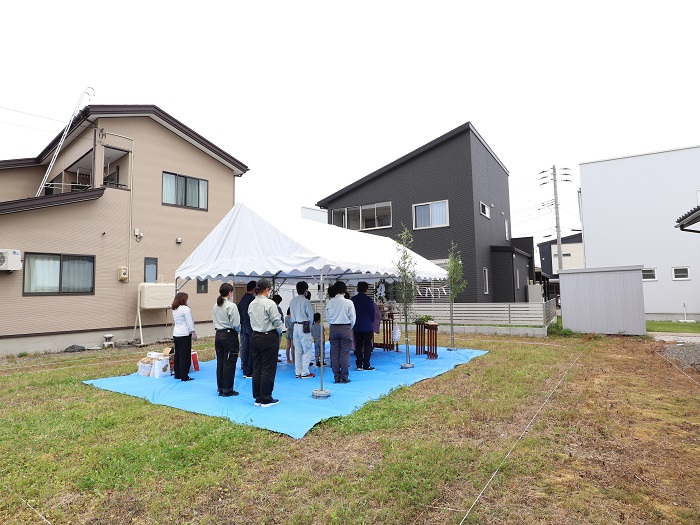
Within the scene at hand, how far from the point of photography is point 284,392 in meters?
6.48

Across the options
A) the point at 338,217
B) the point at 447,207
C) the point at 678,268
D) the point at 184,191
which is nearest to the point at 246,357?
the point at 184,191

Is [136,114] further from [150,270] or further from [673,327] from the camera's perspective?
[673,327]

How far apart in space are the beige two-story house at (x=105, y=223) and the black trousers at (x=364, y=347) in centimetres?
767

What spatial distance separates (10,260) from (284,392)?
820cm

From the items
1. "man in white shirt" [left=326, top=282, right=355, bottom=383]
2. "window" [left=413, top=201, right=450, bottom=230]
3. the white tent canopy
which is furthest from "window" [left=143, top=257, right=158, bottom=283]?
"window" [left=413, top=201, right=450, bottom=230]

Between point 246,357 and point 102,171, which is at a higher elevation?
point 102,171

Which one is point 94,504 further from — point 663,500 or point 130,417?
point 663,500

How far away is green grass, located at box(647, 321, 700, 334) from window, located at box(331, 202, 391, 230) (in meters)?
10.7

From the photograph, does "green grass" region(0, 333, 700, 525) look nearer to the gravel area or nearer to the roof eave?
the gravel area

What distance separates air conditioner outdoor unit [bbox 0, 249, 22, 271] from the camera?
10.0 metres

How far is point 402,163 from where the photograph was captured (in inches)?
712

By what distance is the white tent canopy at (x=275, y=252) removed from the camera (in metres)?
6.86

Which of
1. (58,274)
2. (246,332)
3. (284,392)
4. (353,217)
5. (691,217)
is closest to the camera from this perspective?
(284,392)

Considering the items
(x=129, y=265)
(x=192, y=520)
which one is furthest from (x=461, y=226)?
(x=192, y=520)
